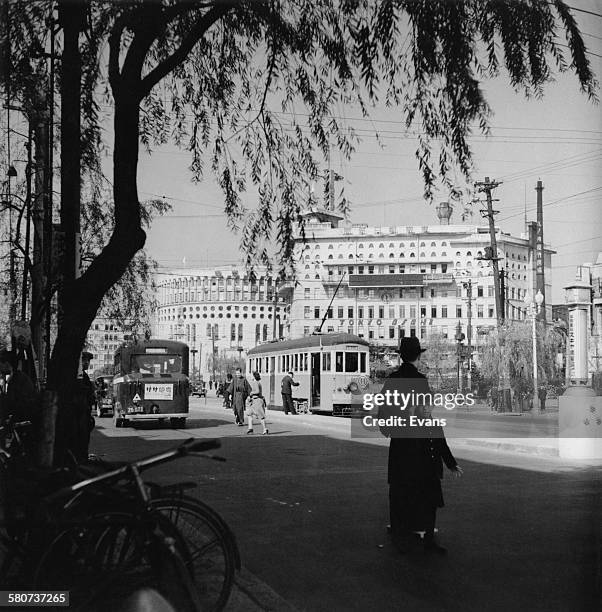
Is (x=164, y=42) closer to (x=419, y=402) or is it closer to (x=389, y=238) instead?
(x=419, y=402)

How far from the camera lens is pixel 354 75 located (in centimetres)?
619

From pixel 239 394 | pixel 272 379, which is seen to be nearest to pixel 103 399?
pixel 272 379

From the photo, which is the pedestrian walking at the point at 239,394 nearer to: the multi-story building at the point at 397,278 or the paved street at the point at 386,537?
the multi-story building at the point at 397,278

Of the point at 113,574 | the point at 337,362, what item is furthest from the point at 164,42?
the point at 337,362

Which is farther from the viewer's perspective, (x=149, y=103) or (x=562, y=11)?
(x=149, y=103)

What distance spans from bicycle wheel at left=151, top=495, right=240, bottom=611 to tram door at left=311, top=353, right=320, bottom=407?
1005 inches

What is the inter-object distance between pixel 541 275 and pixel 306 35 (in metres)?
27.2

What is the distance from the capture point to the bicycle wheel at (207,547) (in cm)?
400

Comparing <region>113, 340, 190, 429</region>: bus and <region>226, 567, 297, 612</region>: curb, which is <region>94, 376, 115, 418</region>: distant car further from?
<region>226, 567, 297, 612</region>: curb

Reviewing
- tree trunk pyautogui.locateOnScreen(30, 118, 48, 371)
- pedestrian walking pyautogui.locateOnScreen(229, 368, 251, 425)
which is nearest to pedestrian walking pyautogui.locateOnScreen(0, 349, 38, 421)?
tree trunk pyautogui.locateOnScreen(30, 118, 48, 371)

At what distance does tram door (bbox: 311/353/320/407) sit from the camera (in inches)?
1176

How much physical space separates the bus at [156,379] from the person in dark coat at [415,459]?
693 inches

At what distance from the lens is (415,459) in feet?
→ 21.7

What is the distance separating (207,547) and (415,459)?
9.21ft
